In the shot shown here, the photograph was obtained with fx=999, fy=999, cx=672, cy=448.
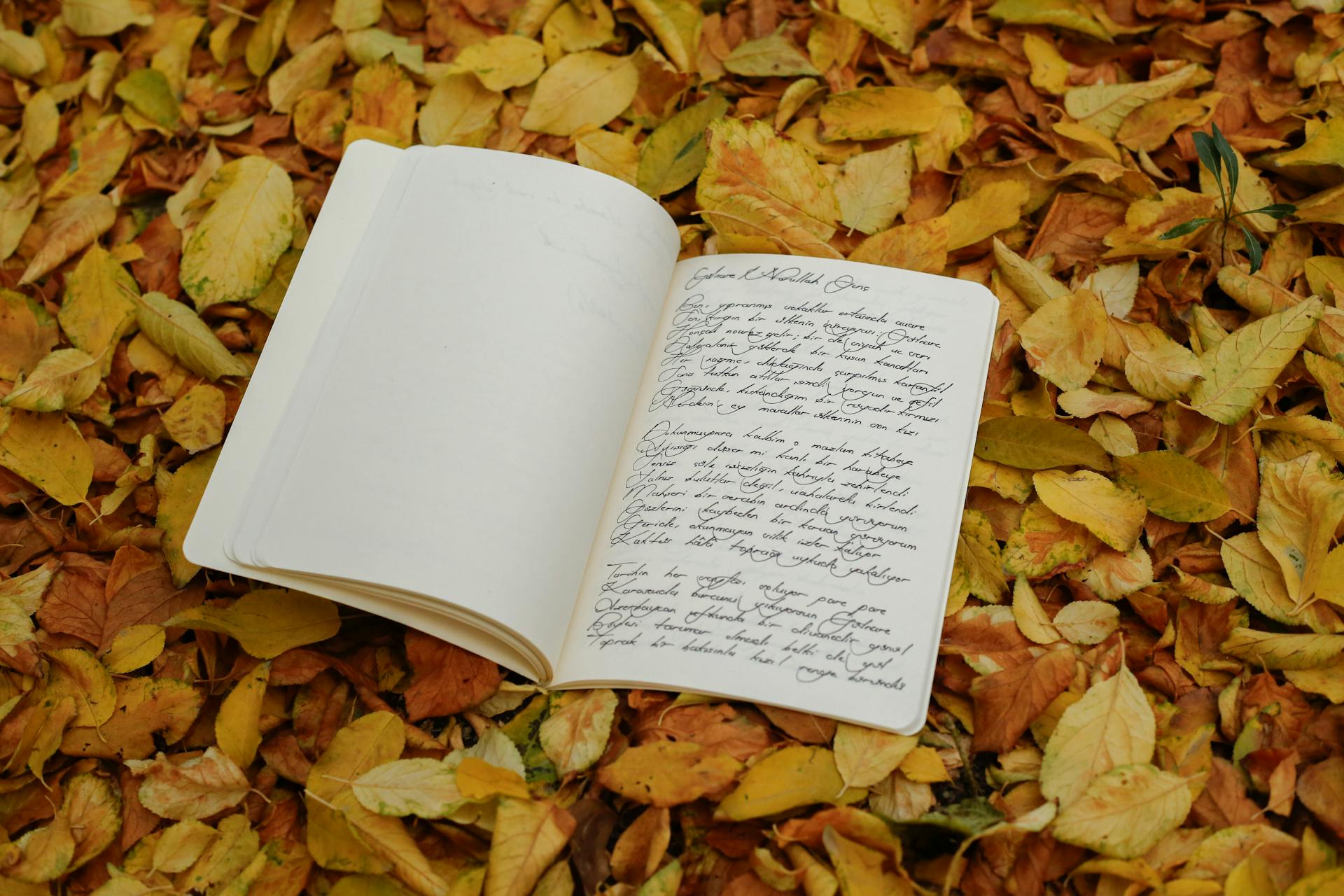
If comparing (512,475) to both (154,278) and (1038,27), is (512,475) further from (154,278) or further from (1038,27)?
(1038,27)

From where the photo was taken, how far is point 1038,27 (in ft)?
3.22

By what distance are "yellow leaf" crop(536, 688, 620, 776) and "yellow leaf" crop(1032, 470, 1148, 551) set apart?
1.21 ft

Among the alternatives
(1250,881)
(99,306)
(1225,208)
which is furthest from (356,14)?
(1250,881)

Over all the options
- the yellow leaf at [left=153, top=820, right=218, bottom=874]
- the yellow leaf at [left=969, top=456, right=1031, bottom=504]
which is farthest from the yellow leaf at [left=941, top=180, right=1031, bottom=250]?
the yellow leaf at [left=153, top=820, right=218, bottom=874]

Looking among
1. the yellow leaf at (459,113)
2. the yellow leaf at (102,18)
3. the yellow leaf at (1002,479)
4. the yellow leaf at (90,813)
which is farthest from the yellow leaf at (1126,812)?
the yellow leaf at (102,18)

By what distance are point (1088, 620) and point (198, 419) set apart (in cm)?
74

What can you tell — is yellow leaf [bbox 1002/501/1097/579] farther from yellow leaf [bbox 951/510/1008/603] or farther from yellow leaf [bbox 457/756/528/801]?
yellow leaf [bbox 457/756/528/801]

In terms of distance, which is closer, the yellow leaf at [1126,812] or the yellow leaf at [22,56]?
the yellow leaf at [1126,812]

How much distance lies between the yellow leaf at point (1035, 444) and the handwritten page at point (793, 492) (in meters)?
0.03

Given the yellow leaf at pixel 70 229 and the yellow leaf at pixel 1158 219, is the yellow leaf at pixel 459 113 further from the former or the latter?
the yellow leaf at pixel 1158 219

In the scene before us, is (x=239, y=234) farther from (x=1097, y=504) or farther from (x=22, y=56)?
(x=1097, y=504)

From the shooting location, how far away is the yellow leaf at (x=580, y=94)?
3.21 ft

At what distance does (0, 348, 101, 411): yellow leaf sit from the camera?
33.2 inches

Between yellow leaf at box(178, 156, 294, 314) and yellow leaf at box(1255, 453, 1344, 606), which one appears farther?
yellow leaf at box(178, 156, 294, 314)
